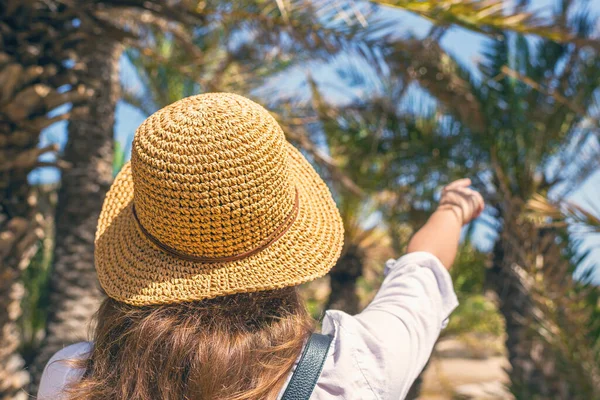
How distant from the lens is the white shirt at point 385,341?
1.14 m

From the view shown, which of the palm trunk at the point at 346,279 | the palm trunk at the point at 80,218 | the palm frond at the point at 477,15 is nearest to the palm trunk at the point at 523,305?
the palm frond at the point at 477,15

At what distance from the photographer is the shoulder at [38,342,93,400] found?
1.22 meters

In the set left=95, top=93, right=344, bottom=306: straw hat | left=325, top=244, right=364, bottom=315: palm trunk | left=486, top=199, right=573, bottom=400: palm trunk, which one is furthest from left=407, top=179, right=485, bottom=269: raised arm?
left=325, top=244, right=364, bottom=315: palm trunk

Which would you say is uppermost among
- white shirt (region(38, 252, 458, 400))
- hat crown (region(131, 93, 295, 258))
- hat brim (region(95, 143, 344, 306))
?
hat crown (region(131, 93, 295, 258))

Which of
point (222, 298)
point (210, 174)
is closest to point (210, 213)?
point (210, 174)

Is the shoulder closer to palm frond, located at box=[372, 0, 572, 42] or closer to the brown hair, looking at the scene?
the brown hair

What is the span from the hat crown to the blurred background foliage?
1787mm

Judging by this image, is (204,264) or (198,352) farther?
(204,264)

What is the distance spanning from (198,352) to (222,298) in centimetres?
13

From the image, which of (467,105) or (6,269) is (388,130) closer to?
(467,105)

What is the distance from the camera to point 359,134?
589 centimetres

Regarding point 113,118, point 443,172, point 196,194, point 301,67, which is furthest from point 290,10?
point 196,194

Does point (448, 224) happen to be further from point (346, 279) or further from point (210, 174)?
point (346, 279)

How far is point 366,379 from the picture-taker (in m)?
1.15
